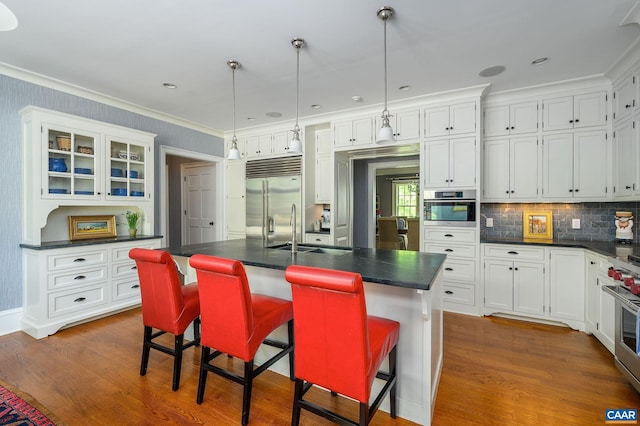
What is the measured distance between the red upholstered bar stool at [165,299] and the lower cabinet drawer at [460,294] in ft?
9.42

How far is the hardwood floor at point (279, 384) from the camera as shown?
188 cm

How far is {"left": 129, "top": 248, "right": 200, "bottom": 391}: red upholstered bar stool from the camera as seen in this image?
206 centimetres

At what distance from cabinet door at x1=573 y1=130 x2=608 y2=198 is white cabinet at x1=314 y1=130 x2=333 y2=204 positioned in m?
3.09

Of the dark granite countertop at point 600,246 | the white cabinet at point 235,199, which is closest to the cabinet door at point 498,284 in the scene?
the dark granite countertop at point 600,246

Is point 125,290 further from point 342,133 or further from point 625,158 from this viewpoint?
point 625,158

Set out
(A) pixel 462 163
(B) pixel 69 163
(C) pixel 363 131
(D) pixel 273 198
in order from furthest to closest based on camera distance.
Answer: (D) pixel 273 198, (C) pixel 363 131, (A) pixel 462 163, (B) pixel 69 163

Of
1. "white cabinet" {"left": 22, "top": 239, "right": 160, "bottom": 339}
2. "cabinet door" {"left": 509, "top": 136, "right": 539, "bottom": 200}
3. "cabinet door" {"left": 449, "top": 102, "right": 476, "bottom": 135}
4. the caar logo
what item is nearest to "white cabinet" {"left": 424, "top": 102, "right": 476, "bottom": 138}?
"cabinet door" {"left": 449, "top": 102, "right": 476, "bottom": 135}

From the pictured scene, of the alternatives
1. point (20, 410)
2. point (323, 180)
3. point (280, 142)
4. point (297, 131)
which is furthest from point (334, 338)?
point (280, 142)

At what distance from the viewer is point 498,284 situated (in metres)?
3.49

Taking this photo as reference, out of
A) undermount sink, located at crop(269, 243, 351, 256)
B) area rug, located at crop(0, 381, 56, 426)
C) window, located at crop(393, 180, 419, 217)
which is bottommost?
area rug, located at crop(0, 381, 56, 426)

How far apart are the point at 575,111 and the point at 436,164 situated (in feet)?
5.17

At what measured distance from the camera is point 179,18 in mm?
2230

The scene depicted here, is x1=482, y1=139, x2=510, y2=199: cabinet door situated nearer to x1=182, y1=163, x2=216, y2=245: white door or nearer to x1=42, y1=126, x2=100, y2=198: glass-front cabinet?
x1=182, y1=163, x2=216, y2=245: white door

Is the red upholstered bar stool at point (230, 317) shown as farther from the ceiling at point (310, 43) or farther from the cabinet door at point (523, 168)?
the cabinet door at point (523, 168)
